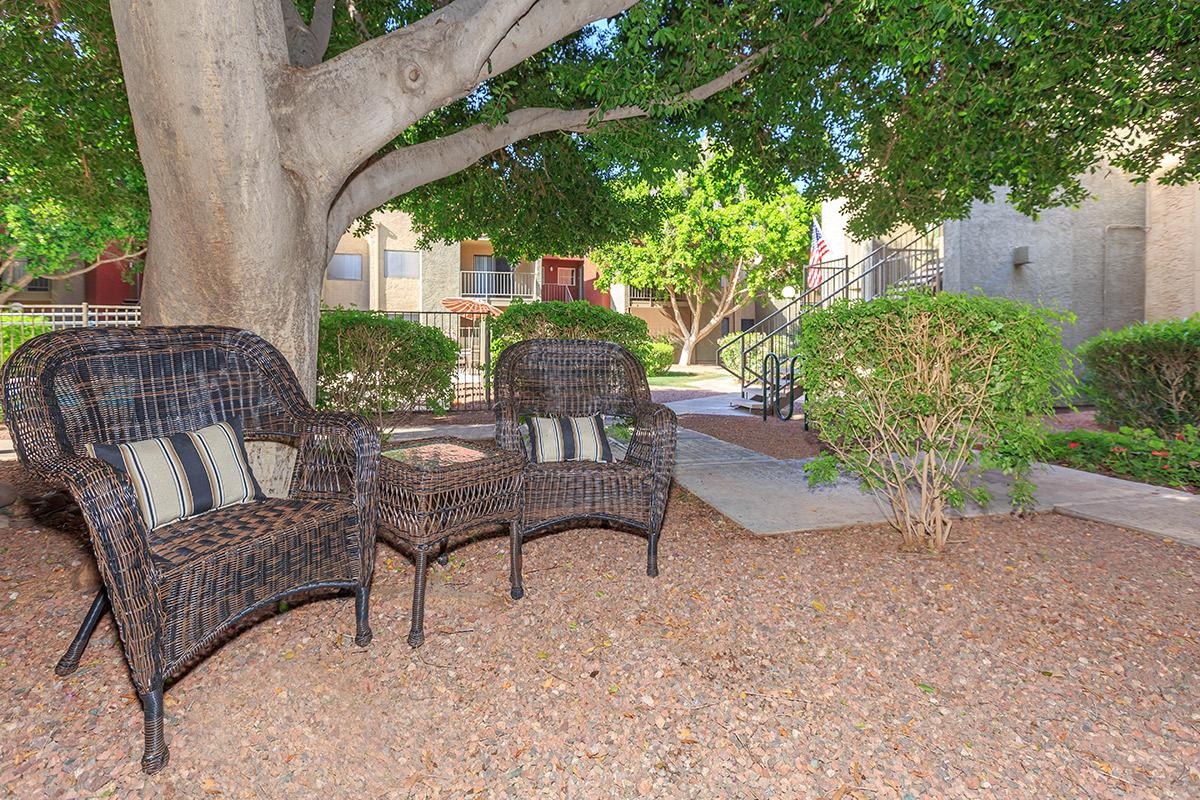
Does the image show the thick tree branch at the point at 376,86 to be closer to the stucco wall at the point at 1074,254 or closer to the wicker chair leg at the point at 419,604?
the wicker chair leg at the point at 419,604

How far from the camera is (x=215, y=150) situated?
2.83 metres

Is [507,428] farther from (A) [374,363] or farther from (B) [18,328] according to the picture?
(B) [18,328]

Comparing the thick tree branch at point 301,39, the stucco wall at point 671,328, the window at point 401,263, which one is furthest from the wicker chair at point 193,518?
the stucco wall at point 671,328

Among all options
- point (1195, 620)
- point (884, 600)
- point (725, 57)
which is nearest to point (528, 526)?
point (884, 600)

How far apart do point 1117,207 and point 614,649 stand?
12.5 meters

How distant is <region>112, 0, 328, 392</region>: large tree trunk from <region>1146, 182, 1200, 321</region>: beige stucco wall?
37.3ft

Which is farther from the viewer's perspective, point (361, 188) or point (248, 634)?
point (361, 188)

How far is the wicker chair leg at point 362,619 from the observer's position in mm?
2609

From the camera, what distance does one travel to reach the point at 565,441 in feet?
12.6

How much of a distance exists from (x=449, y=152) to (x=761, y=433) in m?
5.70

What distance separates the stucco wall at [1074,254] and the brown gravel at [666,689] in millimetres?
8490

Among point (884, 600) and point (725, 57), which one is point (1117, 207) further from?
point (884, 600)

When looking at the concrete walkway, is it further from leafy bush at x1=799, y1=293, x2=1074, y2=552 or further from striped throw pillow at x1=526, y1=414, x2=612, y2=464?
striped throw pillow at x1=526, y1=414, x2=612, y2=464

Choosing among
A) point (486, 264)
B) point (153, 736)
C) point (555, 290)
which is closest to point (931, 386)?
point (153, 736)
